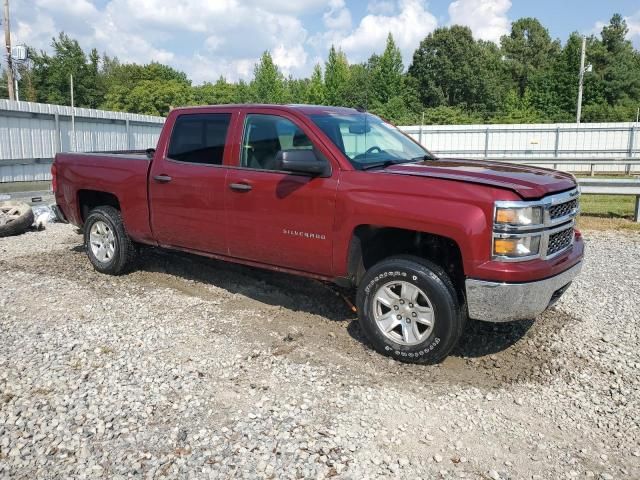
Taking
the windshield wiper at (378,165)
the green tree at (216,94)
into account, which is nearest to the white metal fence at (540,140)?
the windshield wiper at (378,165)

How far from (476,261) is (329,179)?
1363 millimetres

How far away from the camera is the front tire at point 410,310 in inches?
163

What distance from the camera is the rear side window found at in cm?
550

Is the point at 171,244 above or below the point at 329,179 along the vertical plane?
below

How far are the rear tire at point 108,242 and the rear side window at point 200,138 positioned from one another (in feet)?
4.01

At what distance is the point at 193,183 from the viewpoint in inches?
219

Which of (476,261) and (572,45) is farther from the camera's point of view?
(572,45)

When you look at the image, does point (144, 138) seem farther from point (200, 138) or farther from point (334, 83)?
point (334, 83)

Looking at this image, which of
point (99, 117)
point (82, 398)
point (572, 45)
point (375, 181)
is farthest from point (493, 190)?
point (572, 45)

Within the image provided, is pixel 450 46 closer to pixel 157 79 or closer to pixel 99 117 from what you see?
pixel 157 79

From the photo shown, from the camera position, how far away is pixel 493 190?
3.92 meters

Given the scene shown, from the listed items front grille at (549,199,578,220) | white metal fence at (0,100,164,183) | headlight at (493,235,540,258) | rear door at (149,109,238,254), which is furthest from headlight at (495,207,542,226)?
white metal fence at (0,100,164,183)

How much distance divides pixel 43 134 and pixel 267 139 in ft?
35.2

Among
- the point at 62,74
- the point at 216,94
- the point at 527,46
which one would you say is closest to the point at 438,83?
the point at 527,46
